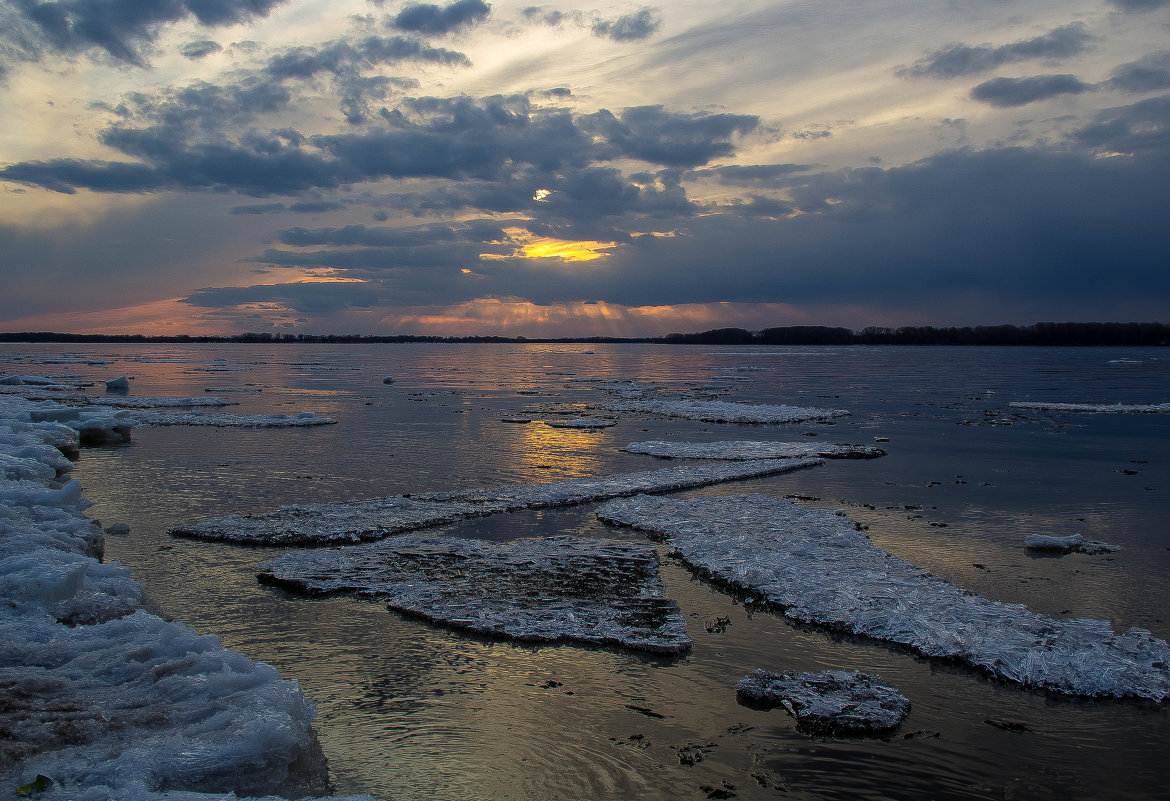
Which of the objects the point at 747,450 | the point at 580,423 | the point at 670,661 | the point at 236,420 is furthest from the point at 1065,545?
the point at 236,420

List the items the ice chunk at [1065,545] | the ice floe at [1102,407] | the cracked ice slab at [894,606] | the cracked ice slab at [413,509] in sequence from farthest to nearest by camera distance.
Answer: the ice floe at [1102,407] < the cracked ice slab at [413,509] < the ice chunk at [1065,545] < the cracked ice slab at [894,606]

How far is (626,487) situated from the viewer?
43.5ft

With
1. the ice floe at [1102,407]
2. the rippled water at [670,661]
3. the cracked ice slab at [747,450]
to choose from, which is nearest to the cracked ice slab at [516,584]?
the rippled water at [670,661]

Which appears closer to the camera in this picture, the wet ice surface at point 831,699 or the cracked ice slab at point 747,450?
the wet ice surface at point 831,699

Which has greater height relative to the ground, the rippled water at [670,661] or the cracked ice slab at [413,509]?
the cracked ice slab at [413,509]

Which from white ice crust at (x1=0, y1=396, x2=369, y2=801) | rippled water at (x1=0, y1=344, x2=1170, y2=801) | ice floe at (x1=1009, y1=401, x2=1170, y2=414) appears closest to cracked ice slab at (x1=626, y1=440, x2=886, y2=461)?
rippled water at (x1=0, y1=344, x2=1170, y2=801)

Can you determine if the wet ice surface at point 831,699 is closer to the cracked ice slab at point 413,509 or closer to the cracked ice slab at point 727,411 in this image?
the cracked ice slab at point 413,509

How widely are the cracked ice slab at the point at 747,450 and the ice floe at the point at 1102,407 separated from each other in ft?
48.4

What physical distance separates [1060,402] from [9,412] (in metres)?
36.2

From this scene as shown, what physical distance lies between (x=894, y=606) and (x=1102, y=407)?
90.1 ft

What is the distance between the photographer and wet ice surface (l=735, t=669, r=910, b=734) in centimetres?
516

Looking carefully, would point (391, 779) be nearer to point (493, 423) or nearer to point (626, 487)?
point (626, 487)

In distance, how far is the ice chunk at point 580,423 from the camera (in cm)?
2255

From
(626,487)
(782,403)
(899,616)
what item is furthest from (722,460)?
(782,403)
